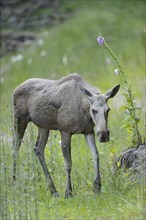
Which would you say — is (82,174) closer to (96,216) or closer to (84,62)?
(96,216)

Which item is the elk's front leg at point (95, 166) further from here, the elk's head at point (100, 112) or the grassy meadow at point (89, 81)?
the elk's head at point (100, 112)

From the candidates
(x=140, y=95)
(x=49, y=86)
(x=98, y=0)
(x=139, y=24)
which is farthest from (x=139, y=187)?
(x=98, y=0)

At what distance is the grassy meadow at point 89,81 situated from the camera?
817cm

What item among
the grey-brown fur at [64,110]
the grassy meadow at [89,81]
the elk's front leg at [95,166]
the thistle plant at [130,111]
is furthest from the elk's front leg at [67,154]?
the thistle plant at [130,111]

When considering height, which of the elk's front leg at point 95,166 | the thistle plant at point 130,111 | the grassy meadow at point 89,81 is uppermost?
the thistle plant at point 130,111

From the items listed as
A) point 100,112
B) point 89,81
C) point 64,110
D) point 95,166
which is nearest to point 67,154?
point 95,166

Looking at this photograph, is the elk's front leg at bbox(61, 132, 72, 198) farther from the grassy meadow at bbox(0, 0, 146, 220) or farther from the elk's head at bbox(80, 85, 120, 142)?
the elk's head at bbox(80, 85, 120, 142)

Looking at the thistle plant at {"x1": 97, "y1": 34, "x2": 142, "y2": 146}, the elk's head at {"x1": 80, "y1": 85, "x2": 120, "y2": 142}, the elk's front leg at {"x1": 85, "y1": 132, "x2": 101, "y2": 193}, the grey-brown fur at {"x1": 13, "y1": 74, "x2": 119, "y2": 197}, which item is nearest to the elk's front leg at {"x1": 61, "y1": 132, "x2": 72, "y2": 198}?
the grey-brown fur at {"x1": 13, "y1": 74, "x2": 119, "y2": 197}

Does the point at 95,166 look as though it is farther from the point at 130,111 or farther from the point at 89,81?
the point at 89,81

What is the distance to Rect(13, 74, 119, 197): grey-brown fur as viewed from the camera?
859 cm

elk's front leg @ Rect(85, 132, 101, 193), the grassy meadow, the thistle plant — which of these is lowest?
the grassy meadow

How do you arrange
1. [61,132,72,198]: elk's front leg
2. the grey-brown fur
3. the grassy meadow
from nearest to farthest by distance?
the grassy meadow
the grey-brown fur
[61,132,72,198]: elk's front leg

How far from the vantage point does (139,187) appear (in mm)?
8781

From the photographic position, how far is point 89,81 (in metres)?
18.8
